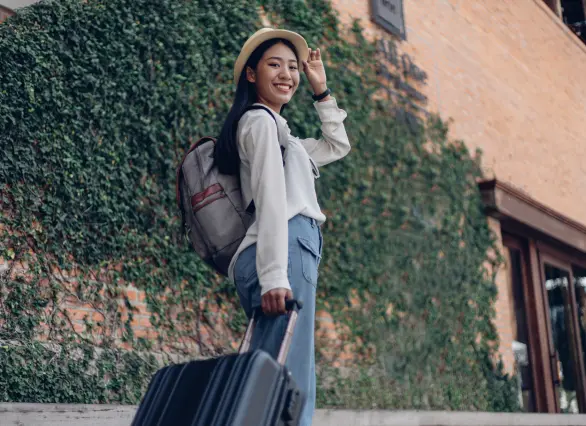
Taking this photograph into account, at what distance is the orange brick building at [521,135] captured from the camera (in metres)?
7.41

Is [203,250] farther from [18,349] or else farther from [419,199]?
[419,199]

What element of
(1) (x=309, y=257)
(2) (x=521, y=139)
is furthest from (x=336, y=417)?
(2) (x=521, y=139)

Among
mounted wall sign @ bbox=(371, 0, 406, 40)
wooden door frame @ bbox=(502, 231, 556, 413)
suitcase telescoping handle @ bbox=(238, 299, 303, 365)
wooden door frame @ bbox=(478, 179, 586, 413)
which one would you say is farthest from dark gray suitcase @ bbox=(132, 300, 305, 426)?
wooden door frame @ bbox=(502, 231, 556, 413)

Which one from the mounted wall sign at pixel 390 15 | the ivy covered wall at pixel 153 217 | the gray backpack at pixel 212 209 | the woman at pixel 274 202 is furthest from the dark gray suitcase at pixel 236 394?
the mounted wall sign at pixel 390 15

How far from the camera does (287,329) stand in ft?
7.01

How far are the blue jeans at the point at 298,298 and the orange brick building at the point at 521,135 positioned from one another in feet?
14.4

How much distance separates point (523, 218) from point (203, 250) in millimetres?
6126

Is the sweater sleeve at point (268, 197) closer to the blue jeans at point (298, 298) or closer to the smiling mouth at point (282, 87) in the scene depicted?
the blue jeans at point (298, 298)

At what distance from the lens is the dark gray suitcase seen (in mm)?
1973

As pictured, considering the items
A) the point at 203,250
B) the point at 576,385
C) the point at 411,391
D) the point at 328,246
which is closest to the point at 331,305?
the point at 328,246

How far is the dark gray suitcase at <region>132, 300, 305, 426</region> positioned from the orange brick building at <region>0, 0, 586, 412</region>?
4787mm

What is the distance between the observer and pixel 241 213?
96.3 inches

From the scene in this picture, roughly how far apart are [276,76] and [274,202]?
21.9 inches

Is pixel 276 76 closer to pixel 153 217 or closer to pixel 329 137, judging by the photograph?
pixel 329 137
